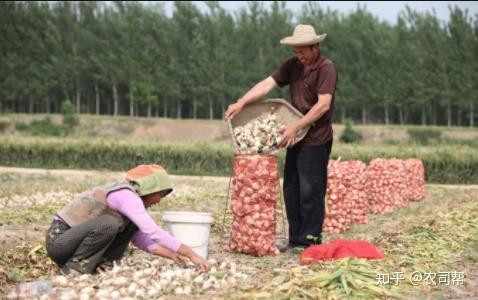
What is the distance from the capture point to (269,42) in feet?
156

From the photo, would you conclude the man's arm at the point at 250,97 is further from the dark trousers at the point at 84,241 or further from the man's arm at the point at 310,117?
the dark trousers at the point at 84,241

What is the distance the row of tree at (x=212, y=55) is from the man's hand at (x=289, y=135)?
119 ft

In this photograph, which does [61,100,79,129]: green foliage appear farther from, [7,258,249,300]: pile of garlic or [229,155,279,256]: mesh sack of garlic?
[7,258,249,300]: pile of garlic

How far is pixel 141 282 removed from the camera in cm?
482

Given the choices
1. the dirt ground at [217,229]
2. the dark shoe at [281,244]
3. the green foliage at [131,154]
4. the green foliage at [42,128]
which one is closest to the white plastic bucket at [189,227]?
the dirt ground at [217,229]

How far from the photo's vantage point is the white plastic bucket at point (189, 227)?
568 cm

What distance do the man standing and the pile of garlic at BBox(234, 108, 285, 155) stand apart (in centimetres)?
17

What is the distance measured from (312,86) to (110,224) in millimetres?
2466

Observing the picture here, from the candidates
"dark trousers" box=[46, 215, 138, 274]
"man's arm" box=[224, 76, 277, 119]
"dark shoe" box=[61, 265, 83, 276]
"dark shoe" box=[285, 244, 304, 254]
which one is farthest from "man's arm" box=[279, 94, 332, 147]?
"dark shoe" box=[61, 265, 83, 276]

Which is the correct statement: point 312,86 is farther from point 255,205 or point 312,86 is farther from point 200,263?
point 200,263

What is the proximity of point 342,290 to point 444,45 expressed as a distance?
40227 mm

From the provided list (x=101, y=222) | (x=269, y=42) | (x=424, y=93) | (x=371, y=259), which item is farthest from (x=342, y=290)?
(x=269, y=42)

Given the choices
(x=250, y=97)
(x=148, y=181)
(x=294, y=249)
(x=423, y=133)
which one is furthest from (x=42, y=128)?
(x=148, y=181)

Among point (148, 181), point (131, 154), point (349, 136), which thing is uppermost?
point (148, 181)
